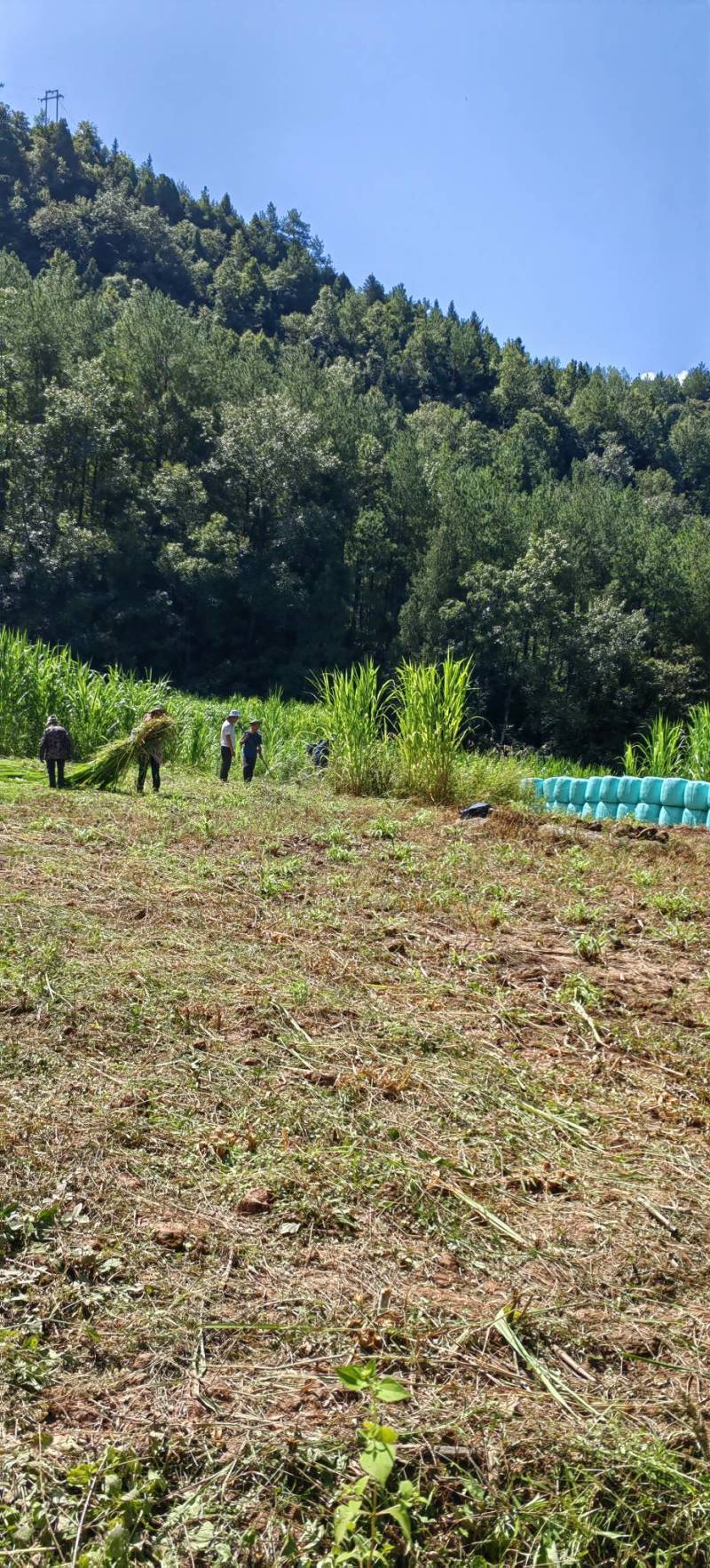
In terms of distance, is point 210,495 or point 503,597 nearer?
point 503,597

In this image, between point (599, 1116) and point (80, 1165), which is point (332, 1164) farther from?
point (599, 1116)

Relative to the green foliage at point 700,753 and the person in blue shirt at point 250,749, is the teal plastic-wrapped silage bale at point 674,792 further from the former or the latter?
the person in blue shirt at point 250,749

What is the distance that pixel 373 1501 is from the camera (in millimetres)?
1705

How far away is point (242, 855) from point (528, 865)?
6.58 ft

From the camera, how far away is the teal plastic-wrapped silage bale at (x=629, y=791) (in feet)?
36.0

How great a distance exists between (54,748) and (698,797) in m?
6.68

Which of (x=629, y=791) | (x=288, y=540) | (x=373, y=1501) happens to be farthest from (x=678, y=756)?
(x=288, y=540)

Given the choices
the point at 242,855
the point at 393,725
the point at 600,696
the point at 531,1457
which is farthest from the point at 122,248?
the point at 531,1457

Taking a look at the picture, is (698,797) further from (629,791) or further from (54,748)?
(54,748)

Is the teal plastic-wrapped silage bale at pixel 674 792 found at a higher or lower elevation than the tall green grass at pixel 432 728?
lower

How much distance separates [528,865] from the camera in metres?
6.91

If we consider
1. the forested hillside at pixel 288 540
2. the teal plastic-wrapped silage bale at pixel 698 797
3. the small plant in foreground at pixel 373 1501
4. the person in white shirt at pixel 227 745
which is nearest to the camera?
the small plant in foreground at pixel 373 1501

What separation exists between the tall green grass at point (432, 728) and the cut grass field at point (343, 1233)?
5.24 m

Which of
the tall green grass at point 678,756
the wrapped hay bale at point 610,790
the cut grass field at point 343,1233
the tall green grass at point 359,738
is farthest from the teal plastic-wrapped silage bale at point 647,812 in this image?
the cut grass field at point 343,1233
